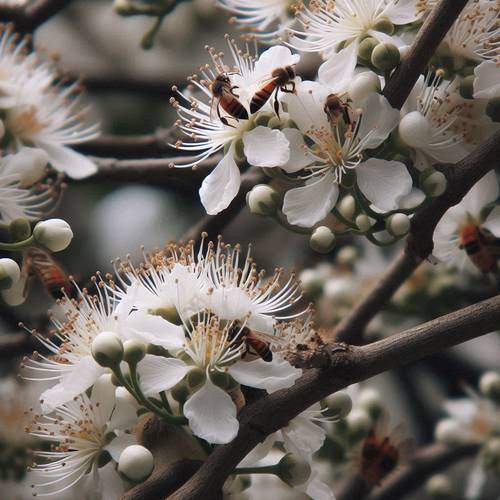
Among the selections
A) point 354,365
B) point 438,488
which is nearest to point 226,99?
point 354,365

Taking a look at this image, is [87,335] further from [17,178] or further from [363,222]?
[363,222]

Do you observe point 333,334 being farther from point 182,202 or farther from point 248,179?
point 182,202

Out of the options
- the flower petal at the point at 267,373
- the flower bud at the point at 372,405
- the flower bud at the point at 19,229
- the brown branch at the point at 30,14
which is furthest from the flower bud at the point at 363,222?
the brown branch at the point at 30,14

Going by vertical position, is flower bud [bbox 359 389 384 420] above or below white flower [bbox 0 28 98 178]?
below

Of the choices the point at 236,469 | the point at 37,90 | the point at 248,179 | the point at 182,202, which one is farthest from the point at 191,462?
the point at 182,202

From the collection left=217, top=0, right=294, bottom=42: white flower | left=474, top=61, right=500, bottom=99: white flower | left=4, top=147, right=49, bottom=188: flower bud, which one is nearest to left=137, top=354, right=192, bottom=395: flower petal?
left=4, top=147, right=49, bottom=188: flower bud

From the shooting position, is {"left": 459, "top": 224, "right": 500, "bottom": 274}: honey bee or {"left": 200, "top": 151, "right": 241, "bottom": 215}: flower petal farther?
{"left": 459, "top": 224, "right": 500, "bottom": 274}: honey bee

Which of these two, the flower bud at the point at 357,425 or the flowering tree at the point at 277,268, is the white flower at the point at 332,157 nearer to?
the flowering tree at the point at 277,268

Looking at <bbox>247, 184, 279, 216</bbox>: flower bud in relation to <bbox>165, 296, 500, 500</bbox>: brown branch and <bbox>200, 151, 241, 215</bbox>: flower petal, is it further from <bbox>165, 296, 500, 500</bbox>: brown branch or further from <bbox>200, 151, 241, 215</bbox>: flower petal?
<bbox>165, 296, 500, 500</bbox>: brown branch
